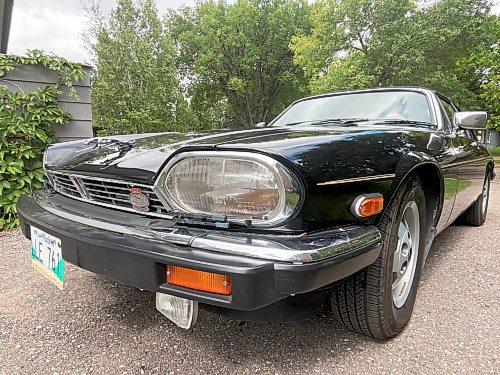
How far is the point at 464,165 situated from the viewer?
97.5 inches

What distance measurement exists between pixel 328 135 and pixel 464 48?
16.9 m

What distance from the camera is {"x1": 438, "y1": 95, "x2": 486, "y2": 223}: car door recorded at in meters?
2.37

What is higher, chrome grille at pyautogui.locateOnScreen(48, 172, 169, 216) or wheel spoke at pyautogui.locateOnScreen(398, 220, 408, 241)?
chrome grille at pyautogui.locateOnScreen(48, 172, 169, 216)

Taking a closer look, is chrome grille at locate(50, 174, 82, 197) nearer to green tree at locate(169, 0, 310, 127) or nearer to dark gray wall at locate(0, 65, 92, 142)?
dark gray wall at locate(0, 65, 92, 142)

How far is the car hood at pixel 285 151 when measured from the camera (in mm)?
1135

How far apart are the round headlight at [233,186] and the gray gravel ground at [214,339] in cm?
71

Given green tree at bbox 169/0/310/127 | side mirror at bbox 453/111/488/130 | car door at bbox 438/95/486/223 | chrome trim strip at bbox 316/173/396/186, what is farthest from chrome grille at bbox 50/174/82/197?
green tree at bbox 169/0/310/127

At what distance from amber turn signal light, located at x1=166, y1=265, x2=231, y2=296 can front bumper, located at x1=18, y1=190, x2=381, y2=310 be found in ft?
0.06

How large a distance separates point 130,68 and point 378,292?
419 inches

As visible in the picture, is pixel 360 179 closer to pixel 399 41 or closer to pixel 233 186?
pixel 233 186

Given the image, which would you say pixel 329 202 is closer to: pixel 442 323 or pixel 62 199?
pixel 442 323

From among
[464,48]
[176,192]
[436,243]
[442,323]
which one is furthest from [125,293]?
[464,48]

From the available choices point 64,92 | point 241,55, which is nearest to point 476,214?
point 64,92

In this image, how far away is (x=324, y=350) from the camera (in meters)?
1.53
